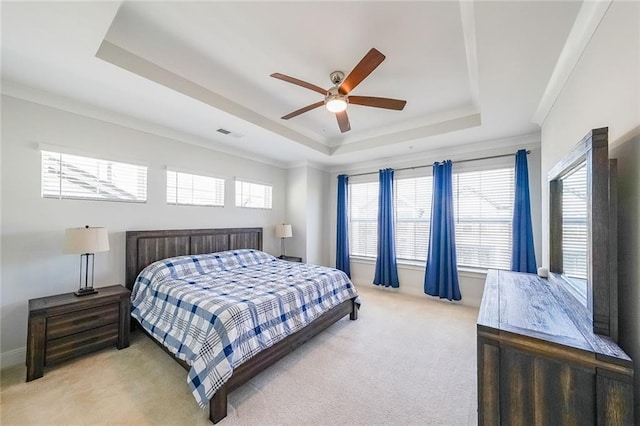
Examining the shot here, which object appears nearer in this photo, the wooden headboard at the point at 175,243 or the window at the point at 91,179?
the window at the point at 91,179

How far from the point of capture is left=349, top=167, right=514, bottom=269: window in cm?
385

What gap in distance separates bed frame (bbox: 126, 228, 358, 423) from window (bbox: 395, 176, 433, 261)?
1812 millimetres

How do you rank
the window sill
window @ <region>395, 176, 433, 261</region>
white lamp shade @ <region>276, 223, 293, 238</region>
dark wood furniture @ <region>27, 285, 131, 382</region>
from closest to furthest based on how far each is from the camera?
dark wood furniture @ <region>27, 285, 131, 382</region>
the window sill
window @ <region>395, 176, 433, 261</region>
white lamp shade @ <region>276, 223, 293, 238</region>

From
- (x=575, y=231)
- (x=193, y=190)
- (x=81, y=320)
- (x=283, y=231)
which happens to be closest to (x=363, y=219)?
(x=283, y=231)

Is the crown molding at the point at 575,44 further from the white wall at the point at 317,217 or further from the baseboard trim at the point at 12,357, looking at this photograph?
the baseboard trim at the point at 12,357

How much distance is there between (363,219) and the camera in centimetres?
528

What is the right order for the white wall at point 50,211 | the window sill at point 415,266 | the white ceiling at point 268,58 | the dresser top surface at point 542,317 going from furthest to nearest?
the window sill at point 415,266, the white wall at point 50,211, the white ceiling at point 268,58, the dresser top surface at point 542,317

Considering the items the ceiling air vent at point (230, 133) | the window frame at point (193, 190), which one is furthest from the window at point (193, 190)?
the ceiling air vent at point (230, 133)

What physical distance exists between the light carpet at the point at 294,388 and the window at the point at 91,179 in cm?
171

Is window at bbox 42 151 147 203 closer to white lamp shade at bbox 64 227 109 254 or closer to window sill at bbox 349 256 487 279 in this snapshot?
white lamp shade at bbox 64 227 109 254

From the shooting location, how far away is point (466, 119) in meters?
3.37

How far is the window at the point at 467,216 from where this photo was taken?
3.85m

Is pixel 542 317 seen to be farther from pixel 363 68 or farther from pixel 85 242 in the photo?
pixel 85 242

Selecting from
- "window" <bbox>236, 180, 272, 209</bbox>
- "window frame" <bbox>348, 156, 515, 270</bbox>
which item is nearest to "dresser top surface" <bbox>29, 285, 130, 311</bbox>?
"window" <bbox>236, 180, 272, 209</bbox>
